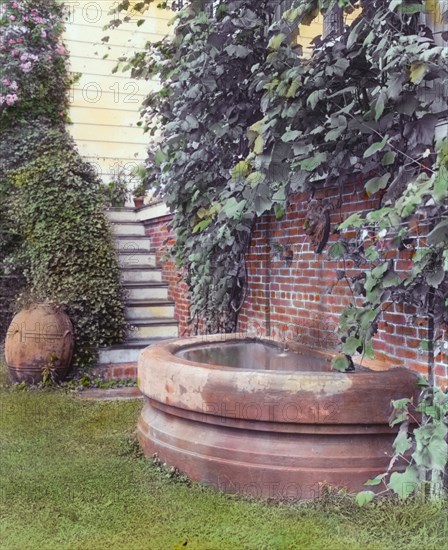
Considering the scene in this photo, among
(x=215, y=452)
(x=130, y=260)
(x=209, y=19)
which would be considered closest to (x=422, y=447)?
(x=215, y=452)

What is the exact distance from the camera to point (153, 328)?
659cm

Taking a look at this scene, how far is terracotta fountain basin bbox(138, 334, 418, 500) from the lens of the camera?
2.82 metres

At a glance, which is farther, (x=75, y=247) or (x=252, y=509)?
(x=75, y=247)

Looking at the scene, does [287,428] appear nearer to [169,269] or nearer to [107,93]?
[169,269]

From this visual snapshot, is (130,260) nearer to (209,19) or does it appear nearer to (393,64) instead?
(209,19)

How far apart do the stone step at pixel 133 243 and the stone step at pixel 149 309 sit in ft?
3.41

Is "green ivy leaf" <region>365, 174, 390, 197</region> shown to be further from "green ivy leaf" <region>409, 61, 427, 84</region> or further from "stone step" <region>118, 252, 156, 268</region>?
"stone step" <region>118, 252, 156, 268</region>

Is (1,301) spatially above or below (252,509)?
above

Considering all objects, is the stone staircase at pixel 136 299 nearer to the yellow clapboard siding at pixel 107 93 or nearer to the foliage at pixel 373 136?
the yellow clapboard siding at pixel 107 93

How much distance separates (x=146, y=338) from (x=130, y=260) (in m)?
1.46

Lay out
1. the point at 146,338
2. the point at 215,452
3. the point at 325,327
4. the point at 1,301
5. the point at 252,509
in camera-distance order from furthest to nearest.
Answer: the point at 1,301
the point at 146,338
the point at 325,327
the point at 215,452
the point at 252,509

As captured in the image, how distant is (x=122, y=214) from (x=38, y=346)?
3247mm

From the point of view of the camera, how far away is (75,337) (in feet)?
18.7

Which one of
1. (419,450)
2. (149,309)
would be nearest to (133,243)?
(149,309)
